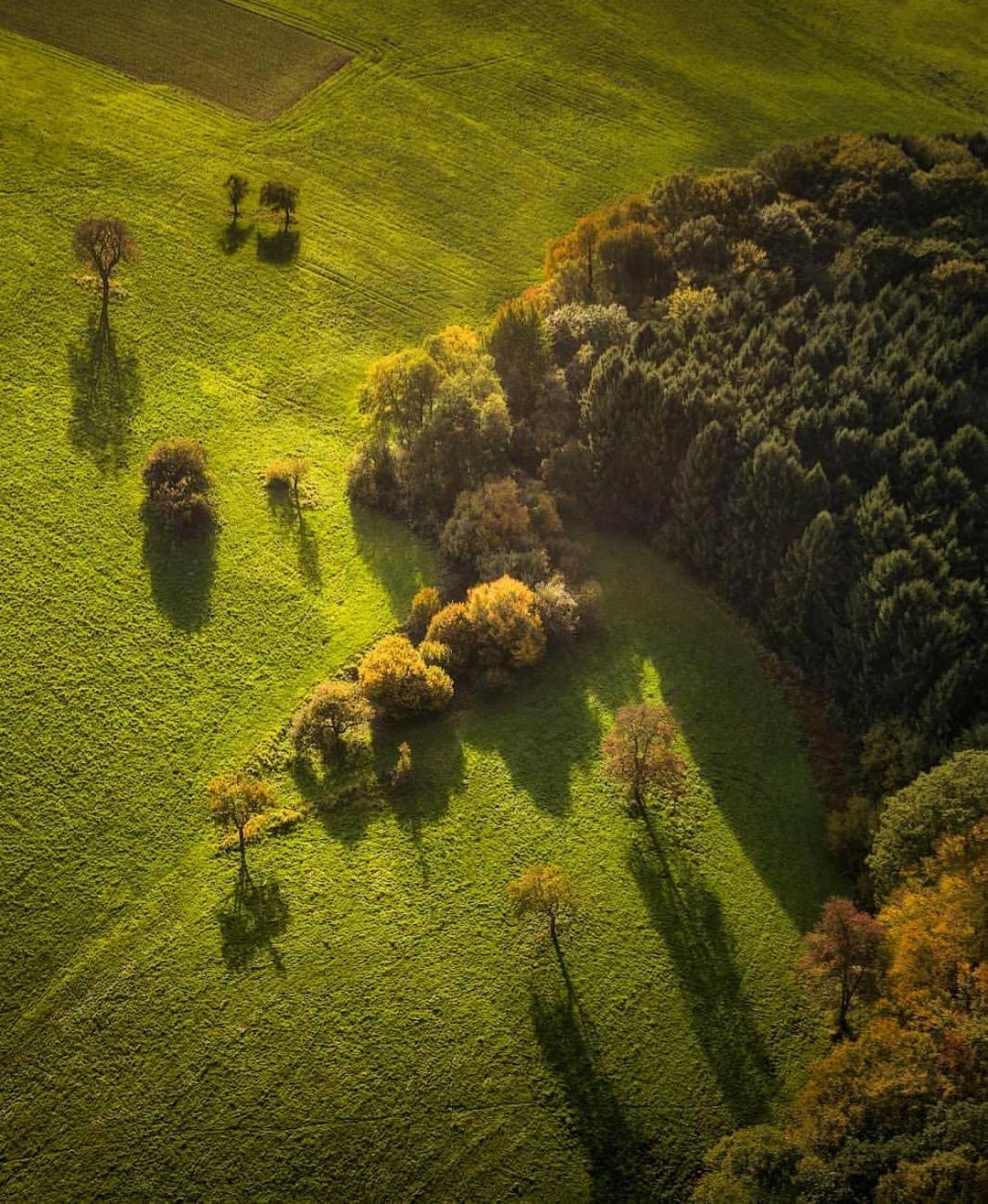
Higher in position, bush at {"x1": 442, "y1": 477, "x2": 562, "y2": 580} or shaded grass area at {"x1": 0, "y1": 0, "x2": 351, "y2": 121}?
shaded grass area at {"x1": 0, "y1": 0, "x2": 351, "y2": 121}

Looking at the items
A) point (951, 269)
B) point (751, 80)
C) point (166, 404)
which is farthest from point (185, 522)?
point (751, 80)

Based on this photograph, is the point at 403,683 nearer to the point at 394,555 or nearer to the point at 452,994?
the point at 394,555

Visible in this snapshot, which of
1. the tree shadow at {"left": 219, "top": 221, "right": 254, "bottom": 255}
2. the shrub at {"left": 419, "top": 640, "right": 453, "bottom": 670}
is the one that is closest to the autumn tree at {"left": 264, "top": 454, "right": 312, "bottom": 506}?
the shrub at {"left": 419, "top": 640, "right": 453, "bottom": 670}

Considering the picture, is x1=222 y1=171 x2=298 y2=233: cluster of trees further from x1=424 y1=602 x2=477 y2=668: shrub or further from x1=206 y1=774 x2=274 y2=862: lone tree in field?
x1=206 y1=774 x2=274 y2=862: lone tree in field

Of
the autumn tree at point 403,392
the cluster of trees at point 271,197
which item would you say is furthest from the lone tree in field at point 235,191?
the autumn tree at point 403,392

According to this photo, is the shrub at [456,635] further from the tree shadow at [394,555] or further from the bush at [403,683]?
the tree shadow at [394,555]

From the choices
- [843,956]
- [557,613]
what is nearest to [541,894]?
[843,956]
